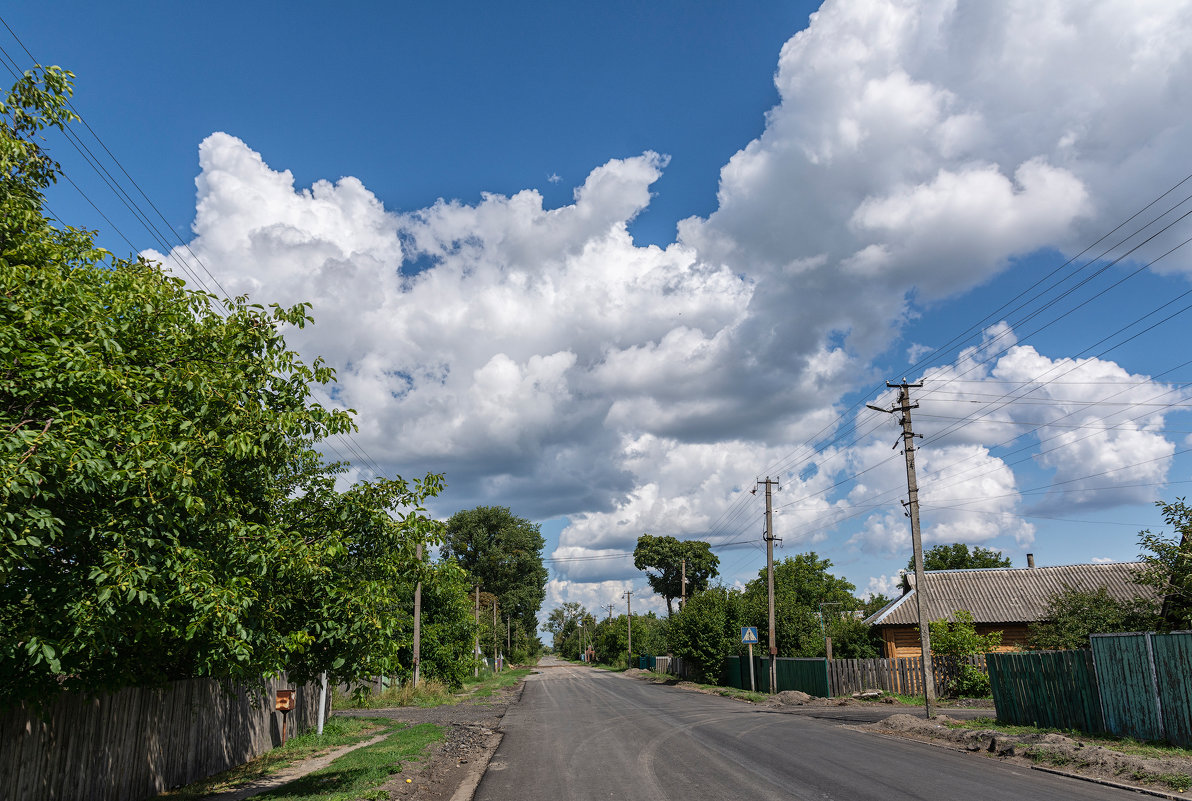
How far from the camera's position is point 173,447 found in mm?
7039

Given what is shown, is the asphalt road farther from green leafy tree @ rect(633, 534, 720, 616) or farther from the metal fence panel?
green leafy tree @ rect(633, 534, 720, 616)

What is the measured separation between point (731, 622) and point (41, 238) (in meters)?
40.1

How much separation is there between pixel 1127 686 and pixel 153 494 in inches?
690

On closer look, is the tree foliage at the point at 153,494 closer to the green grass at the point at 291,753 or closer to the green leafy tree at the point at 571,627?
the green grass at the point at 291,753

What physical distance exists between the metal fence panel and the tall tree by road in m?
68.2

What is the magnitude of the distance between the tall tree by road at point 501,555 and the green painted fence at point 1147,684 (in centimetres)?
6826

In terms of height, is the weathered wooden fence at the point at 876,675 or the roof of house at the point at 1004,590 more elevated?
the roof of house at the point at 1004,590

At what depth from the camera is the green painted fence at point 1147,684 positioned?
Result: 13.3m

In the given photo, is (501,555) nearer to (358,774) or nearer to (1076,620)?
(1076,620)

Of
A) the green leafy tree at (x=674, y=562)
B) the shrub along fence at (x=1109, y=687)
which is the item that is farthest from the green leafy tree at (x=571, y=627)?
the shrub along fence at (x=1109, y=687)

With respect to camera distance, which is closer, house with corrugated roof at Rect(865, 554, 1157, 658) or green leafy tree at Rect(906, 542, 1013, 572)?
house with corrugated roof at Rect(865, 554, 1157, 658)

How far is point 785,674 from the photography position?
113ft

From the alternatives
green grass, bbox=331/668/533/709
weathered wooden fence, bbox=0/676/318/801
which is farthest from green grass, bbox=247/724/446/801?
Result: green grass, bbox=331/668/533/709

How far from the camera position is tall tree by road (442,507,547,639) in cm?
7925
